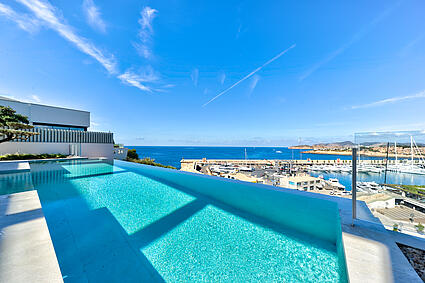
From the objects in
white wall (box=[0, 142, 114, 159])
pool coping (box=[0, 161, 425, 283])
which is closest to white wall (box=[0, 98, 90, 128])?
white wall (box=[0, 142, 114, 159])

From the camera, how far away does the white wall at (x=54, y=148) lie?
10723 millimetres

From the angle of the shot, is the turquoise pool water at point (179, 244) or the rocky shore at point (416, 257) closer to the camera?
the rocky shore at point (416, 257)

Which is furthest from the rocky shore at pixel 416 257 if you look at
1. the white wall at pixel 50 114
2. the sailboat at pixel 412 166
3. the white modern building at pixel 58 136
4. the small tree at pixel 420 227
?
the white wall at pixel 50 114

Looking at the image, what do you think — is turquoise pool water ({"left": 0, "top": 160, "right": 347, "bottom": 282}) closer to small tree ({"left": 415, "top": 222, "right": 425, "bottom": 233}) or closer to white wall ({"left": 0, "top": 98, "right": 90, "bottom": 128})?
small tree ({"left": 415, "top": 222, "right": 425, "bottom": 233})

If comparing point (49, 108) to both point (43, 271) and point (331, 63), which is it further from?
point (331, 63)

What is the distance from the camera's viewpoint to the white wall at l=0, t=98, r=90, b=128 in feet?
40.3

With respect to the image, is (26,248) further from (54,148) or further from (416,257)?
(54,148)

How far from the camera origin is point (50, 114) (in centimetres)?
1375

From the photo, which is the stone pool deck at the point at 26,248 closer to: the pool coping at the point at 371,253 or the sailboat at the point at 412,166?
the pool coping at the point at 371,253

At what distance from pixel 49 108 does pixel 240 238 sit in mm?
18783

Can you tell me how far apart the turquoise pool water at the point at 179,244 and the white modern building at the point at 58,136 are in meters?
11.5

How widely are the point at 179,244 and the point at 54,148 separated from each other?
1520cm

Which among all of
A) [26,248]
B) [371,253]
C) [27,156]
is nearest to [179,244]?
[26,248]

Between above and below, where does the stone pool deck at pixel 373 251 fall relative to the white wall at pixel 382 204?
below
